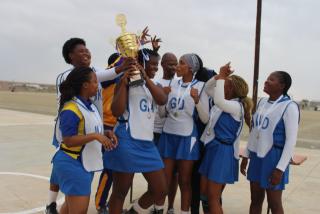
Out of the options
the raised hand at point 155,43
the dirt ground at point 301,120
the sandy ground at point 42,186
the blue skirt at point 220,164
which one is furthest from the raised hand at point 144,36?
the dirt ground at point 301,120

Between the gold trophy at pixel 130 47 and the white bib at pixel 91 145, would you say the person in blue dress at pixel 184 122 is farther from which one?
the white bib at pixel 91 145

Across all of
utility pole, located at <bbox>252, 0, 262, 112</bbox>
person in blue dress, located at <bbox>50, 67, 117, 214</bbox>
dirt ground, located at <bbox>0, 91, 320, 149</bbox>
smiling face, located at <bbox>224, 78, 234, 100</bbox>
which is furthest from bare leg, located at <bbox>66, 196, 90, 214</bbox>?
dirt ground, located at <bbox>0, 91, 320, 149</bbox>

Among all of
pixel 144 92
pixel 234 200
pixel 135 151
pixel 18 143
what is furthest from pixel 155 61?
pixel 18 143

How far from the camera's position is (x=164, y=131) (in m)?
4.36

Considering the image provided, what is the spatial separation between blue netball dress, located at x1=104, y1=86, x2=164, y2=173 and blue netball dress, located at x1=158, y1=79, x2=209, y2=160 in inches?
19.4

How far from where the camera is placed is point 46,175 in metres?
6.75

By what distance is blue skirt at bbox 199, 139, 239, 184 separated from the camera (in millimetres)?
3969

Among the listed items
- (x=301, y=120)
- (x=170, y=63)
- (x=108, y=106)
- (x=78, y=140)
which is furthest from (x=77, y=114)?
(x=301, y=120)

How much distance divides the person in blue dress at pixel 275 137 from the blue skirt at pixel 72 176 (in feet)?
5.69

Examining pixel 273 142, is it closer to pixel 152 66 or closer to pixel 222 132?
pixel 222 132

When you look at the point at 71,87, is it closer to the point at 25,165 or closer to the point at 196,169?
the point at 196,169

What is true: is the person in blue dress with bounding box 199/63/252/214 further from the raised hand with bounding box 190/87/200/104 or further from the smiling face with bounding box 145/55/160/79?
the smiling face with bounding box 145/55/160/79

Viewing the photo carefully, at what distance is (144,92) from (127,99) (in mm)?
181

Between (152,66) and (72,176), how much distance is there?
55.7 inches
